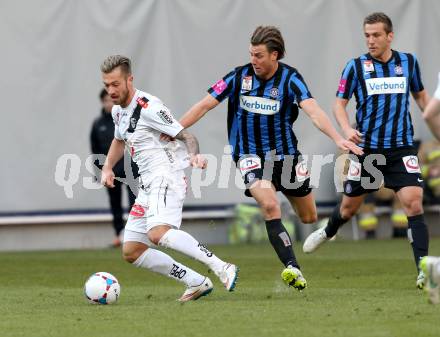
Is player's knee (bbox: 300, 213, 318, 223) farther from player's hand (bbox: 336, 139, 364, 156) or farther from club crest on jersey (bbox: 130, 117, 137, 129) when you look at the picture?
club crest on jersey (bbox: 130, 117, 137, 129)

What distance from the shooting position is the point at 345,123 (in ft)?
32.7

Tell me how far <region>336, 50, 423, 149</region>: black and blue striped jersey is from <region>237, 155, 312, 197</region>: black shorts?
2.04 feet

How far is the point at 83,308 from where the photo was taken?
883cm

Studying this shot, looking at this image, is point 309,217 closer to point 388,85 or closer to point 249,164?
point 249,164

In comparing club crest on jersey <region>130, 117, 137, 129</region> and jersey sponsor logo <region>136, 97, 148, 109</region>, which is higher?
jersey sponsor logo <region>136, 97, 148, 109</region>

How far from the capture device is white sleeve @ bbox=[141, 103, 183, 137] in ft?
29.5

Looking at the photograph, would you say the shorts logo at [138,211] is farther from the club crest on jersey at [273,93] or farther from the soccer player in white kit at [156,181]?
the club crest on jersey at [273,93]

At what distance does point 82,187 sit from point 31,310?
8.68 meters

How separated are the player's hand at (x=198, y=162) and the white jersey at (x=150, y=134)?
0.45 meters

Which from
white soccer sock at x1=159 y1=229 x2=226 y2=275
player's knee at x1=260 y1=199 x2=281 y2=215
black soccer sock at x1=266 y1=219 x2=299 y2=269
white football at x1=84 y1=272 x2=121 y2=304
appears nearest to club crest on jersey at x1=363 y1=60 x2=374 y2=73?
player's knee at x1=260 y1=199 x2=281 y2=215

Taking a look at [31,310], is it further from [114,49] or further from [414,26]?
[414,26]

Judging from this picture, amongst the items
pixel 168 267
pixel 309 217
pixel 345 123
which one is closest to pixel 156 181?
pixel 168 267

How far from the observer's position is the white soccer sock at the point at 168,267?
29.6ft

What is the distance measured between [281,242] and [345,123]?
1163 millimetres
